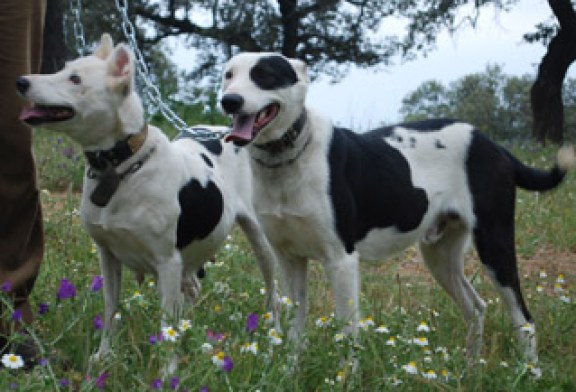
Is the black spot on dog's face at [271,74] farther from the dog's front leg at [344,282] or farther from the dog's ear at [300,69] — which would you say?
the dog's front leg at [344,282]

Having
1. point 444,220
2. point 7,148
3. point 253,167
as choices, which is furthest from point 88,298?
point 444,220

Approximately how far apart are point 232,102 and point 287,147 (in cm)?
42

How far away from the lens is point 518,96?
119ft

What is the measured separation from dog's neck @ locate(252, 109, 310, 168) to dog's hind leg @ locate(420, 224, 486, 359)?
1370mm

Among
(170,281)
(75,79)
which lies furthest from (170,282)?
(75,79)

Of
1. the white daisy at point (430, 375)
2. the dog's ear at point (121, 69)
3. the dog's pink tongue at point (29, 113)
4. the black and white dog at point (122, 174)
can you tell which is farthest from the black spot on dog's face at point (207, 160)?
the white daisy at point (430, 375)

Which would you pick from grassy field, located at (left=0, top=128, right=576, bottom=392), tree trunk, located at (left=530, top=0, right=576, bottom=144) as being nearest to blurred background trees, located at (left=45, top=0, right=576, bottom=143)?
tree trunk, located at (left=530, top=0, right=576, bottom=144)

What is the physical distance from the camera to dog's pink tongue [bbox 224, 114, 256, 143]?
11.9ft

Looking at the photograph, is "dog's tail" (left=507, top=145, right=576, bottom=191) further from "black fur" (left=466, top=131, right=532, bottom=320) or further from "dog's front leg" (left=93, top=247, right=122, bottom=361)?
"dog's front leg" (left=93, top=247, right=122, bottom=361)

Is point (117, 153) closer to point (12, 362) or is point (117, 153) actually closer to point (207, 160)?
point (207, 160)

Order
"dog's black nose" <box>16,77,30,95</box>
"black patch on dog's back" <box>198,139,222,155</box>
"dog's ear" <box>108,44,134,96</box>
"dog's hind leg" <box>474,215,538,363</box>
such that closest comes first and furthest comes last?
1. "dog's black nose" <box>16,77,30,95</box>
2. "dog's ear" <box>108,44,134,96</box>
3. "dog's hind leg" <box>474,215,538,363</box>
4. "black patch on dog's back" <box>198,139,222,155</box>

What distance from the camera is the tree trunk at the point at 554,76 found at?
1628 centimetres

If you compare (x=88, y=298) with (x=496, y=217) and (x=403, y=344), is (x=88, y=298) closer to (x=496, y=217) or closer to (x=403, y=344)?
(x=403, y=344)

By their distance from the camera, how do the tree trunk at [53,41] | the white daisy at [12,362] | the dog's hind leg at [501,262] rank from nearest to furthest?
the white daisy at [12,362]
the dog's hind leg at [501,262]
the tree trunk at [53,41]
